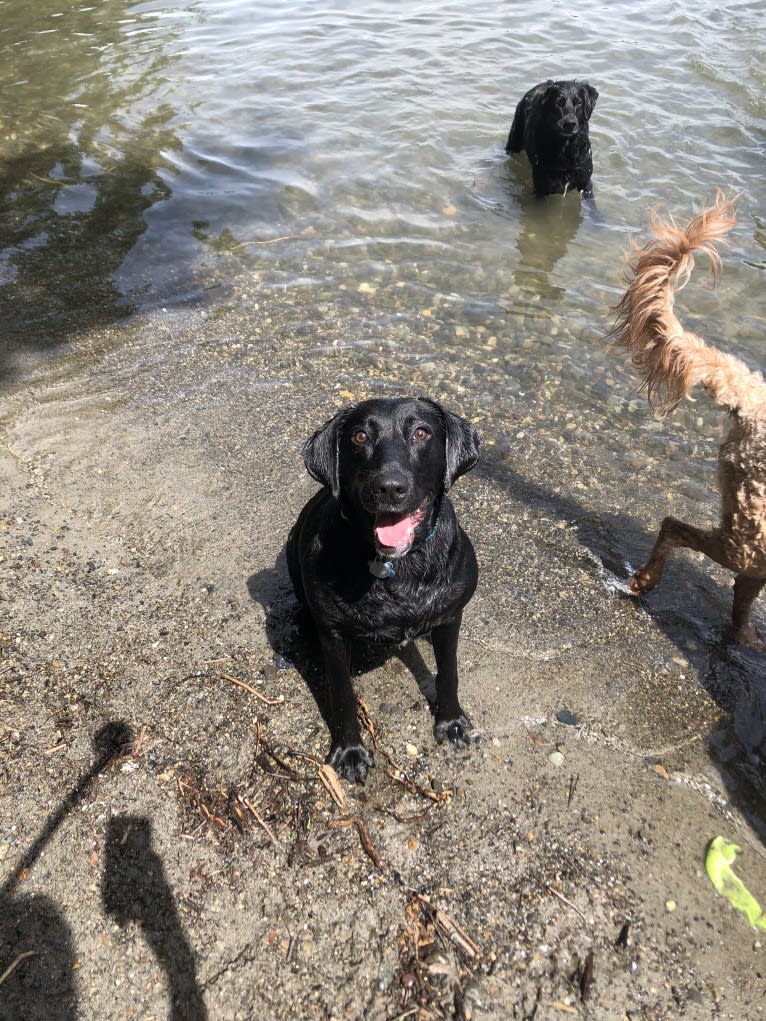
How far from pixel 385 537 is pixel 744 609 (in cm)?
209

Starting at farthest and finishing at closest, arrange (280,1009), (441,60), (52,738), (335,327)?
(441,60), (335,327), (52,738), (280,1009)

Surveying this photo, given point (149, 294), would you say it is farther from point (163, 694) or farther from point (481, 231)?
point (163, 694)

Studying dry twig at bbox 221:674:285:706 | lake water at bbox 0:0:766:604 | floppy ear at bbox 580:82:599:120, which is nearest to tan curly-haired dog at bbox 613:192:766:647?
lake water at bbox 0:0:766:604

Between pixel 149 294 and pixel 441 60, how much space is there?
7606 mm

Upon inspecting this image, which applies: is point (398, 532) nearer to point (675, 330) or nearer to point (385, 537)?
point (385, 537)

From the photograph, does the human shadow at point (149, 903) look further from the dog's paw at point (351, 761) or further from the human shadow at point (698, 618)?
the human shadow at point (698, 618)

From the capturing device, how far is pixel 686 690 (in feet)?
10.6

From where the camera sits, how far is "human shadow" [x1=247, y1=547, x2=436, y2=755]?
3227 millimetres

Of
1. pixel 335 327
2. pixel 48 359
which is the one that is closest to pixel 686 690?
pixel 335 327

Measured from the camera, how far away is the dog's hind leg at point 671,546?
338cm

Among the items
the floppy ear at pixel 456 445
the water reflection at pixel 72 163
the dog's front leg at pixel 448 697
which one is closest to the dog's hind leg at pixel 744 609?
the dog's front leg at pixel 448 697

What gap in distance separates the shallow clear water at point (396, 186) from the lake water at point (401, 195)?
3cm

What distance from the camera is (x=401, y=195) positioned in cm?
770

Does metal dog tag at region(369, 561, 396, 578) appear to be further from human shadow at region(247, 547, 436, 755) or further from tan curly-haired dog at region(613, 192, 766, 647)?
tan curly-haired dog at region(613, 192, 766, 647)
